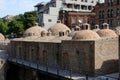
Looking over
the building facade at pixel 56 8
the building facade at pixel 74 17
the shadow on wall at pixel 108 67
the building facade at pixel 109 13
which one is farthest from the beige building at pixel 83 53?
the building facade at pixel 56 8

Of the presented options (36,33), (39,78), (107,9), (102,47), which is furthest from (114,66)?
(107,9)

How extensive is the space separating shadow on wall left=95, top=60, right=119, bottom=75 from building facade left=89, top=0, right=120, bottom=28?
25.5 m

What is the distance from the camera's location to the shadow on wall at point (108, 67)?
1137 inches

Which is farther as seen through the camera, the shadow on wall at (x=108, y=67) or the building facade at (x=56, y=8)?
the building facade at (x=56, y=8)

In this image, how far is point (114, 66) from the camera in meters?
30.5

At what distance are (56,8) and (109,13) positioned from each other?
72.4 ft

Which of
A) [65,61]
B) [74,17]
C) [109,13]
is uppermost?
[109,13]

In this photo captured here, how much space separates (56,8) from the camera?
250 ft

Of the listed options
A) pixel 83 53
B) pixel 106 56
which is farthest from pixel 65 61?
pixel 106 56

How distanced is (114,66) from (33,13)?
45.7 metres

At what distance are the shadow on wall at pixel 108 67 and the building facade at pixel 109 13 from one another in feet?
83.6

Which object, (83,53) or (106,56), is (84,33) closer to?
(83,53)

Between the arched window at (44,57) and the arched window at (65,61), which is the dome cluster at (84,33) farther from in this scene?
the arched window at (44,57)

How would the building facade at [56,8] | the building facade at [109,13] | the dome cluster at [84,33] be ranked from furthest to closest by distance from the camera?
1. the building facade at [56,8]
2. the building facade at [109,13]
3. the dome cluster at [84,33]
